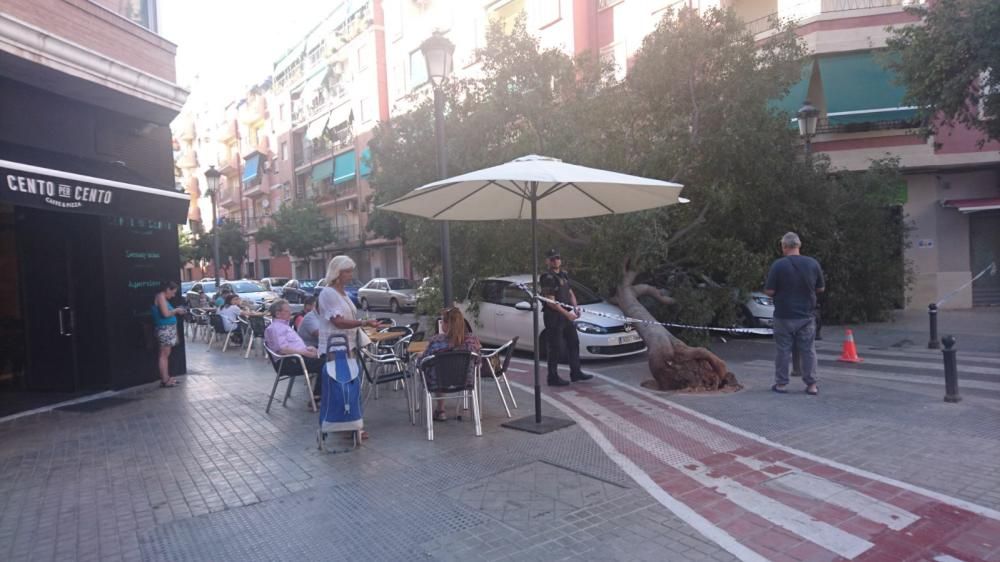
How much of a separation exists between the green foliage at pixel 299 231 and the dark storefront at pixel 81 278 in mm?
29918

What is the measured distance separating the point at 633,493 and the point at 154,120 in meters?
8.79

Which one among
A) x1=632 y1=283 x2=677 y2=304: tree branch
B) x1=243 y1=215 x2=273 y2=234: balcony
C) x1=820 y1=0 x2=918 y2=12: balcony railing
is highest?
x1=820 y1=0 x2=918 y2=12: balcony railing

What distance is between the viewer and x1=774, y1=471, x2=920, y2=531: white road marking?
4039 mm

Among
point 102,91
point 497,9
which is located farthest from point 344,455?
point 497,9

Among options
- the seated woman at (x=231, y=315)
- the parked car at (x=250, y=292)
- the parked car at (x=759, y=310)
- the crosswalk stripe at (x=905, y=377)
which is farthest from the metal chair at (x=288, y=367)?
the parked car at (x=250, y=292)

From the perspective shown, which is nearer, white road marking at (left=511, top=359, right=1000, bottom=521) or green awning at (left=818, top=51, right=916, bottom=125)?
white road marking at (left=511, top=359, right=1000, bottom=521)

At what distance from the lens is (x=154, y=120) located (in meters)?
9.84

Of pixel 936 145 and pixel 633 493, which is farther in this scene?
pixel 936 145

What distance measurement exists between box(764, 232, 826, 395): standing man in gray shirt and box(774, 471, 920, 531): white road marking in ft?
9.45

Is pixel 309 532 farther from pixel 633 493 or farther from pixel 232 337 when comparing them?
pixel 232 337

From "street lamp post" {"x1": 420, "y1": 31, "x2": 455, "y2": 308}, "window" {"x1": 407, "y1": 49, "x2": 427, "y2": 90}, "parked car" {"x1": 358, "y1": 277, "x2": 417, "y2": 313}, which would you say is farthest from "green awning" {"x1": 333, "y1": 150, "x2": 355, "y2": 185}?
"street lamp post" {"x1": 420, "y1": 31, "x2": 455, "y2": 308}

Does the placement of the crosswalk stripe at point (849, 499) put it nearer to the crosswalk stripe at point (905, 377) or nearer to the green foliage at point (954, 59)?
the crosswalk stripe at point (905, 377)

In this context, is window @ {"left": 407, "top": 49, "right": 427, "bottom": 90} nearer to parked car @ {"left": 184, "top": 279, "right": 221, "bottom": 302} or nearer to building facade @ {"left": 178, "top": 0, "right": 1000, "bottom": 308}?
building facade @ {"left": 178, "top": 0, "right": 1000, "bottom": 308}

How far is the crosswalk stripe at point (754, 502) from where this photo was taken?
3.76 m
